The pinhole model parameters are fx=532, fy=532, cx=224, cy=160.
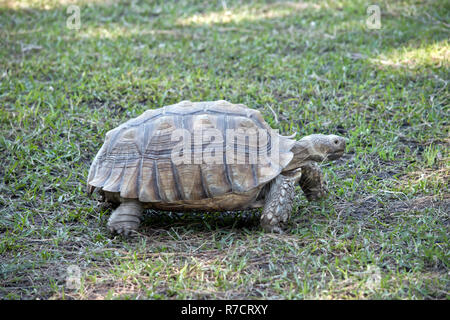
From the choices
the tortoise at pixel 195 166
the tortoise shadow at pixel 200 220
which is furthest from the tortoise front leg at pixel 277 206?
the tortoise shadow at pixel 200 220

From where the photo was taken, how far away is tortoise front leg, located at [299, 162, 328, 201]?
4.06 metres

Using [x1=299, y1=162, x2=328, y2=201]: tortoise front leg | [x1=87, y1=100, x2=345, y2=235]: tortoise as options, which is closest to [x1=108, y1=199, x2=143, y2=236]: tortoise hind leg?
[x1=87, y1=100, x2=345, y2=235]: tortoise

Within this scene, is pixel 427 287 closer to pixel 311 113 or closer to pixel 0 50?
pixel 311 113

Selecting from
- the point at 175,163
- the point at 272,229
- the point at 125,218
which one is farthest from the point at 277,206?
the point at 125,218

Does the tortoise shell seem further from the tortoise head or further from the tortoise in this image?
the tortoise head

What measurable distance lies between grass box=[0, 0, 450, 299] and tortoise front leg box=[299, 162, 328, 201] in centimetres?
9

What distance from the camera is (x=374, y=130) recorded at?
5.24m

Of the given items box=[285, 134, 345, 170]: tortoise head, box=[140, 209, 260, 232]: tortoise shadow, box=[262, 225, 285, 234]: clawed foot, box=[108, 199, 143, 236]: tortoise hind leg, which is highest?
box=[285, 134, 345, 170]: tortoise head

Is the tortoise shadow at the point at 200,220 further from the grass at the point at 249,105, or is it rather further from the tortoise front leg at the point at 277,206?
the tortoise front leg at the point at 277,206

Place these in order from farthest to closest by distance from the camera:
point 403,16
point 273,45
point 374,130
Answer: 1. point 403,16
2. point 273,45
3. point 374,130

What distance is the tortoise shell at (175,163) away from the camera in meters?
3.55

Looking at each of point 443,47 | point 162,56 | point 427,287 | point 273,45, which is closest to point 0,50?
point 162,56

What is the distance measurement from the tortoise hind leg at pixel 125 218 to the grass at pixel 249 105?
92mm
